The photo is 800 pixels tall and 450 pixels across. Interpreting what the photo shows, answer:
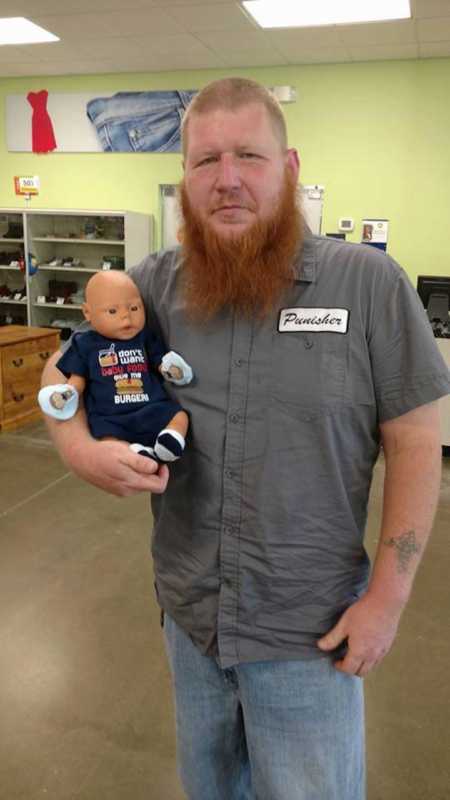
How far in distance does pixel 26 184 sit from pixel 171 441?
272 inches

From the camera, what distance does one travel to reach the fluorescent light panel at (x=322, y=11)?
170 inches

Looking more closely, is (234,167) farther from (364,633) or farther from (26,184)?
(26,184)

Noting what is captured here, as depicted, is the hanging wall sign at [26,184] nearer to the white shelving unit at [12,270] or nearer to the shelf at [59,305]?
the white shelving unit at [12,270]

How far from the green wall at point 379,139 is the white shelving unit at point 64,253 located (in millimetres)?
968

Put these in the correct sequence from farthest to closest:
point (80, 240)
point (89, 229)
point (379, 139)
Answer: point (89, 229) → point (80, 240) → point (379, 139)

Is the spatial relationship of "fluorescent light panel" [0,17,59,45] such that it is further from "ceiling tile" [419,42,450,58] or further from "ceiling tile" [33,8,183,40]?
"ceiling tile" [419,42,450,58]

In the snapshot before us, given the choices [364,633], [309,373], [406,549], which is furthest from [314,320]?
[364,633]

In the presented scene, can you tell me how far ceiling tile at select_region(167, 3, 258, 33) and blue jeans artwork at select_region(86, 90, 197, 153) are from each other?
1298mm

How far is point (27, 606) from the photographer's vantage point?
2623 millimetres

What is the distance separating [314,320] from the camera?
3.52 feet

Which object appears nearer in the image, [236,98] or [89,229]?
[236,98]

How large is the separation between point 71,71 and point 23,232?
186 centimetres

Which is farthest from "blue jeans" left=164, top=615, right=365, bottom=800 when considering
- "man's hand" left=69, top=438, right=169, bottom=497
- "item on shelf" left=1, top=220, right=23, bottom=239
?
"item on shelf" left=1, top=220, right=23, bottom=239

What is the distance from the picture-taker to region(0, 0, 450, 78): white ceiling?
4523 millimetres
